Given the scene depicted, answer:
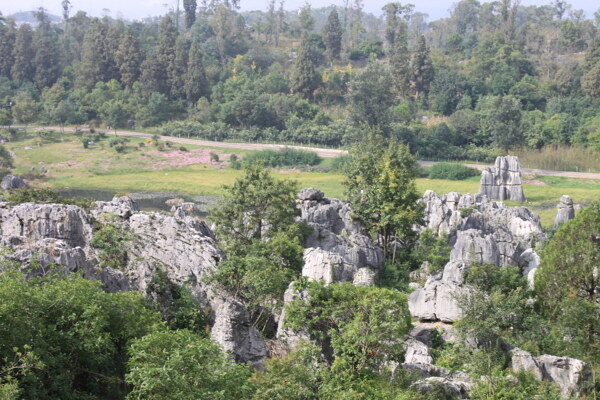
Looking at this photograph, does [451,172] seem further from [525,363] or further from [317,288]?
[317,288]

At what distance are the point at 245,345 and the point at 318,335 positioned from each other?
1790mm

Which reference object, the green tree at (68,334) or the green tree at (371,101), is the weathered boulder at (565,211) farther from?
the green tree at (371,101)

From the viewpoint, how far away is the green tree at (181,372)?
523 inches

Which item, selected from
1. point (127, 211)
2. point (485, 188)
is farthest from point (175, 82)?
point (127, 211)

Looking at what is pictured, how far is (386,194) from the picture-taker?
32.6 meters

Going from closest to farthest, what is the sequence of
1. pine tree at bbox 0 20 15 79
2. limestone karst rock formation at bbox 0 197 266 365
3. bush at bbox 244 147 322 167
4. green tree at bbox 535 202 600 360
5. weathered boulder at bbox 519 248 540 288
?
limestone karst rock formation at bbox 0 197 266 365
green tree at bbox 535 202 600 360
weathered boulder at bbox 519 248 540 288
bush at bbox 244 147 322 167
pine tree at bbox 0 20 15 79

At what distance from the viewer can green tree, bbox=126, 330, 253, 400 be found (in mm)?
13281

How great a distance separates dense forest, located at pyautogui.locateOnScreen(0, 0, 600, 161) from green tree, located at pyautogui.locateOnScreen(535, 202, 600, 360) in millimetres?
43776

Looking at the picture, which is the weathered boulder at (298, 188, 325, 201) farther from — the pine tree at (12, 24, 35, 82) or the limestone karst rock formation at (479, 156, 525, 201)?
the pine tree at (12, 24, 35, 82)

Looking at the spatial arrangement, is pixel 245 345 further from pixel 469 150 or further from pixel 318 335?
pixel 469 150

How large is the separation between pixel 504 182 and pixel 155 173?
93.1 feet

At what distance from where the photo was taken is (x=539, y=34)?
104000mm

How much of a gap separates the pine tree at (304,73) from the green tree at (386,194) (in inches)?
1999

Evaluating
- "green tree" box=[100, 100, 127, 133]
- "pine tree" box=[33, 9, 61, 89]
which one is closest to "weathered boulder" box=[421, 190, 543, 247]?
"green tree" box=[100, 100, 127, 133]
